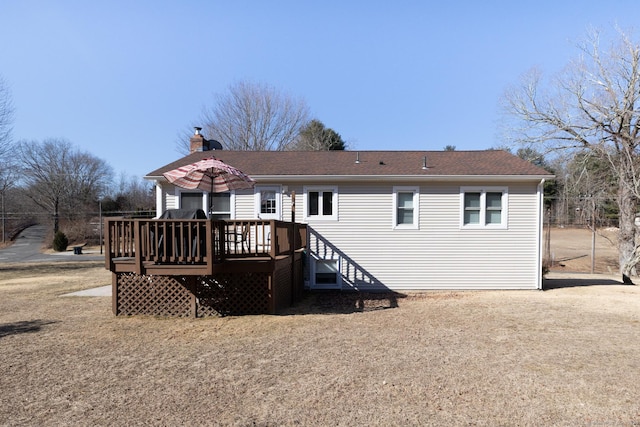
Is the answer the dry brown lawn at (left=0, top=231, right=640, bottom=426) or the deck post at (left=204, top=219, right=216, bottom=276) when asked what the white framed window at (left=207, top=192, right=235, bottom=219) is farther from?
the deck post at (left=204, top=219, right=216, bottom=276)

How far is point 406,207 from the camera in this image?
11.8 meters

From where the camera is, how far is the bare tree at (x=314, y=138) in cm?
3288

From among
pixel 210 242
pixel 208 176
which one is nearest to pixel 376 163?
pixel 208 176

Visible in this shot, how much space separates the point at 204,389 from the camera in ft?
14.4

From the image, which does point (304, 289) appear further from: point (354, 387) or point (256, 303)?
point (354, 387)

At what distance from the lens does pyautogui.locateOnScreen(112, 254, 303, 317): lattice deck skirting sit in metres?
8.21

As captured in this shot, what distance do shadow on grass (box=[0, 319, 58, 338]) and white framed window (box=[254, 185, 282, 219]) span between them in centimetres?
563

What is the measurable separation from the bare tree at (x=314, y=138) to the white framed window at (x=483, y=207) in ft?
71.7

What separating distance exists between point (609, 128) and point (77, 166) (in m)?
46.7

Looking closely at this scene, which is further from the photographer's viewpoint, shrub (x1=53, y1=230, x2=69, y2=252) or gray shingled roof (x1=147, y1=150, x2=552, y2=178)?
shrub (x1=53, y1=230, x2=69, y2=252)

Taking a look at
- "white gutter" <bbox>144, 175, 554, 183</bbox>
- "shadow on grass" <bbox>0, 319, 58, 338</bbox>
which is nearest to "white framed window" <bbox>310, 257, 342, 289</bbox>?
"white gutter" <bbox>144, 175, 554, 183</bbox>

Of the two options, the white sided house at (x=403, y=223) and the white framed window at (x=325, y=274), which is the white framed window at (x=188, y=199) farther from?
the white framed window at (x=325, y=274)

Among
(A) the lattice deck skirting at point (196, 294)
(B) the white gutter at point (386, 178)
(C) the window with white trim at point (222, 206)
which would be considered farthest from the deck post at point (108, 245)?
(C) the window with white trim at point (222, 206)

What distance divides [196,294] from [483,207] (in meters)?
8.00
